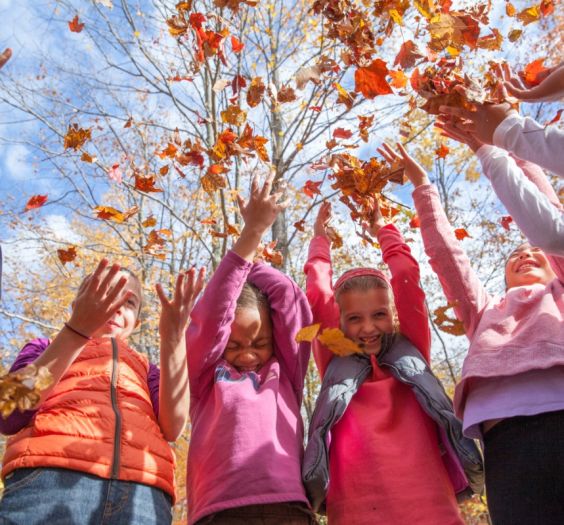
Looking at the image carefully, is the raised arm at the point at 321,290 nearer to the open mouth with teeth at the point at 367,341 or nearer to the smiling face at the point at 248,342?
the open mouth with teeth at the point at 367,341

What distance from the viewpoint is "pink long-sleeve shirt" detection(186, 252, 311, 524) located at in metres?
1.95

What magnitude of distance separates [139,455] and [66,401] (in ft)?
1.17

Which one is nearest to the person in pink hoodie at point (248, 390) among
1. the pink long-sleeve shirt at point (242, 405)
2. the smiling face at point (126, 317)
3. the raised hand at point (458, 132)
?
the pink long-sleeve shirt at point (242, 405)

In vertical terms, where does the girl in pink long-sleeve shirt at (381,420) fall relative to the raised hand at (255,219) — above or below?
below

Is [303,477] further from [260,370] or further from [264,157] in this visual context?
[264,157]

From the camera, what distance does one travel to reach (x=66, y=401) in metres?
2.01

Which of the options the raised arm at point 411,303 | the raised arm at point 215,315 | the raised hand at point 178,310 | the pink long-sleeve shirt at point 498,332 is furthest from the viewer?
the raised arm at point 411,303

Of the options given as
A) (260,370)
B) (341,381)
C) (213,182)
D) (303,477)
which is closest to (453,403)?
(341,381)

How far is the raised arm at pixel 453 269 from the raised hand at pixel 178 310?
1155 mm

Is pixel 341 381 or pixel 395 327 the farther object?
pixel 395 327

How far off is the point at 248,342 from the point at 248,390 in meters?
0.28

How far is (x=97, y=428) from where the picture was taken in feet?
6.37

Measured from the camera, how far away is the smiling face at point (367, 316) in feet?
8.20

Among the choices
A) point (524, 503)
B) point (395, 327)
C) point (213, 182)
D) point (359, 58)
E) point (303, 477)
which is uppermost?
point (359, 58)
